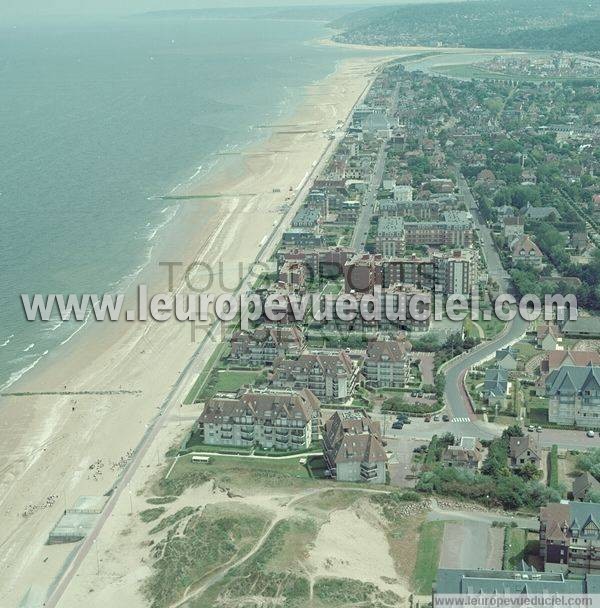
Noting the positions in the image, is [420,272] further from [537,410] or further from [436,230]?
[537,410]

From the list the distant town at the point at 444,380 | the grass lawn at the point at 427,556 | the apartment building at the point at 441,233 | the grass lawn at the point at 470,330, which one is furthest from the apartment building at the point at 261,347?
the apartment building at the point at 441,233

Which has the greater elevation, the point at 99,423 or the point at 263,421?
the point at 263,421

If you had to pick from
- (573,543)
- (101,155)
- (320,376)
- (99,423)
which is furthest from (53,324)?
(101,155)

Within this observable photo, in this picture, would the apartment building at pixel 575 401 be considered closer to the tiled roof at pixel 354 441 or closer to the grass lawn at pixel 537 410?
the grass lawn at pixel 537 410

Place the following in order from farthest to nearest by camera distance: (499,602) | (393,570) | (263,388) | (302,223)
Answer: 1. (302,223)
2. (263,388)
3. (393,570)
4. (499,602)

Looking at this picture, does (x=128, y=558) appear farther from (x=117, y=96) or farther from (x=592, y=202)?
(x=117, y=96)

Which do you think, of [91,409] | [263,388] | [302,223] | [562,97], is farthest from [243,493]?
[562,97]
